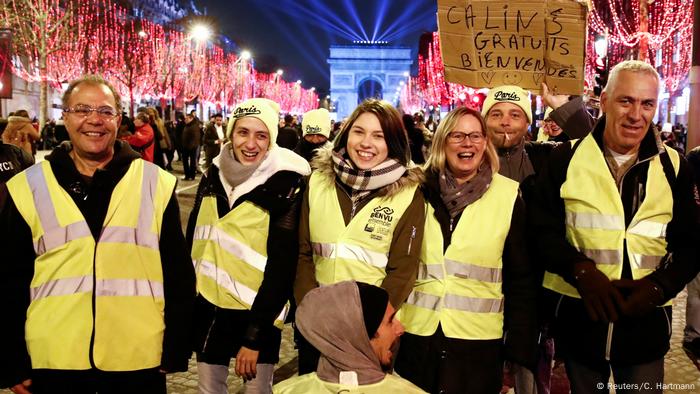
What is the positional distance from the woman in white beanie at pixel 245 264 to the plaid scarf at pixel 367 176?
1.10 feet

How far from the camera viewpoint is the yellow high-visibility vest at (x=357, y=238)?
3.28 metres

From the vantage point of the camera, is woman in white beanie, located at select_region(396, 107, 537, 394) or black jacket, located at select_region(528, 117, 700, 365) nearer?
black jacket, located at select_region(528, 117, 700, 365)

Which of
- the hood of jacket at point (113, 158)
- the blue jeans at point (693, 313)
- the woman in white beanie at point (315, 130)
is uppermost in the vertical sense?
the woman in white beanie at point (315, 130)

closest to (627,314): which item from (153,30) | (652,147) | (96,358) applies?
(652,147)

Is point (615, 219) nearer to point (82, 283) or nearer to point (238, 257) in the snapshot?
point (238, 257)

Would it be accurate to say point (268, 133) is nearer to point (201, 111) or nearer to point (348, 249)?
point (348, 249)

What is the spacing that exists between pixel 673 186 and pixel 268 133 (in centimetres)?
222

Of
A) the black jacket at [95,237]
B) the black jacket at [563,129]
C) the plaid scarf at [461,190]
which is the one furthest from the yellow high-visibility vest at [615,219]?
the black jacket at [95,237]

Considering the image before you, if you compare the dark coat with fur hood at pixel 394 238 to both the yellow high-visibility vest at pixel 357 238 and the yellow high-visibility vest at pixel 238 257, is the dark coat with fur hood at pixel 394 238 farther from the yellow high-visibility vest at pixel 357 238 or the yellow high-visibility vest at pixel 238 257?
the yellow high-visibility vest at pixel 238 257

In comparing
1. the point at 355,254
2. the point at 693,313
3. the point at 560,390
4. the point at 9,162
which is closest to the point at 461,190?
the point at 355,254

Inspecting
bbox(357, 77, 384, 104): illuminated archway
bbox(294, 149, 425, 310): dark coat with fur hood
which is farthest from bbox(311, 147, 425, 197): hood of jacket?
bbox(357, 77, 384, 104): illuminated archway

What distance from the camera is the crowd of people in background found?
2889mm

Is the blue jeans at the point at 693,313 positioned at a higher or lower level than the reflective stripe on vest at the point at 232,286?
lower

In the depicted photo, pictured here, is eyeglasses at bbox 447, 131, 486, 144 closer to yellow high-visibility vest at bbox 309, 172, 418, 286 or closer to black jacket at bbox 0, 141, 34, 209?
yellow high-visibility vest at bbox 309, 172, 418, 286
